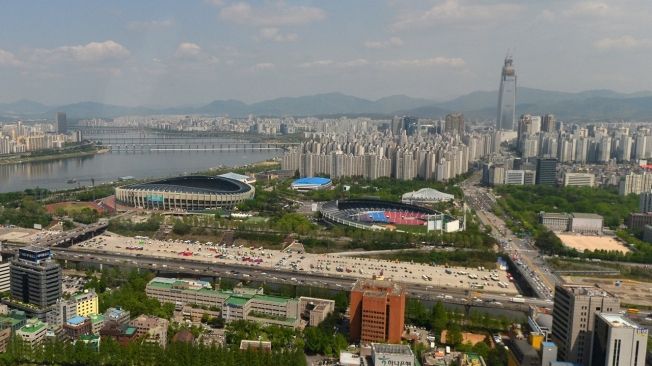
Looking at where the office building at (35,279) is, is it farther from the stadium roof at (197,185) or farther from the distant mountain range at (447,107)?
the distant mountain range at (447,107)

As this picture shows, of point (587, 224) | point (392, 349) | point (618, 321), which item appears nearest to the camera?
point (618, 321)

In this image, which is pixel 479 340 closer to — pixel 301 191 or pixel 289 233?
pixel 289 233

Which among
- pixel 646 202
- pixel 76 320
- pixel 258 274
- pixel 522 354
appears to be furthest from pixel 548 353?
pixel 646 202

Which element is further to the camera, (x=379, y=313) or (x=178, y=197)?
(x=178, y=197)

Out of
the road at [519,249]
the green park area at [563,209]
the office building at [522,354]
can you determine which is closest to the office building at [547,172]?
the green park area at [563,209]

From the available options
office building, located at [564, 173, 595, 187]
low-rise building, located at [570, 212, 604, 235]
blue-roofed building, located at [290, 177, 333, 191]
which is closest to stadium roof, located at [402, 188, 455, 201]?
blue-roofed building, located at [290, 177, 333, 191]

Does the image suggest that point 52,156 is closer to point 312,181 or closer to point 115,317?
point 312,181

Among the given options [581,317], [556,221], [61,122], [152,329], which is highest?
[61,122]
